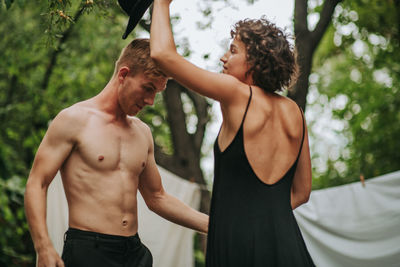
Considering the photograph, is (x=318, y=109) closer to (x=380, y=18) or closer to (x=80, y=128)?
(x=380, y=18)

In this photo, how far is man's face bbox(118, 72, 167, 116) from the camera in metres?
2.62

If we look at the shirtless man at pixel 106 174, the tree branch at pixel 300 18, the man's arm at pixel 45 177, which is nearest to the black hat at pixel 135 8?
the shirtless man at pixel 106 174

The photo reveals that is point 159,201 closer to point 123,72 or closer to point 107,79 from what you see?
point 123,72

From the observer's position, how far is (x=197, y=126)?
6449 mm

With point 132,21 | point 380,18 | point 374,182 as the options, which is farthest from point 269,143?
point 380,18

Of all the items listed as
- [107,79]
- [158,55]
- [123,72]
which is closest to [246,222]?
[158,55]

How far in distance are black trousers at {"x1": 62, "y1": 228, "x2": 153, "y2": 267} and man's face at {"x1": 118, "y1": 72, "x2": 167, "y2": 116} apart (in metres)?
0.73

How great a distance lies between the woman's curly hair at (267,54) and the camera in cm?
189

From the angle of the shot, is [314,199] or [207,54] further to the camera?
[207,54]

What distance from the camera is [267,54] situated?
6.22ft

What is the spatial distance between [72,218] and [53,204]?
7.01 feet

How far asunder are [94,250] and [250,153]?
3.38 ft

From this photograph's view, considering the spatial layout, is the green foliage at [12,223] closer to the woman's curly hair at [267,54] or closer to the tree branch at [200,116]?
the tree branch at [200,116]

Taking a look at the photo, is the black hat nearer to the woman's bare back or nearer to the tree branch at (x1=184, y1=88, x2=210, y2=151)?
the woman's bare back
